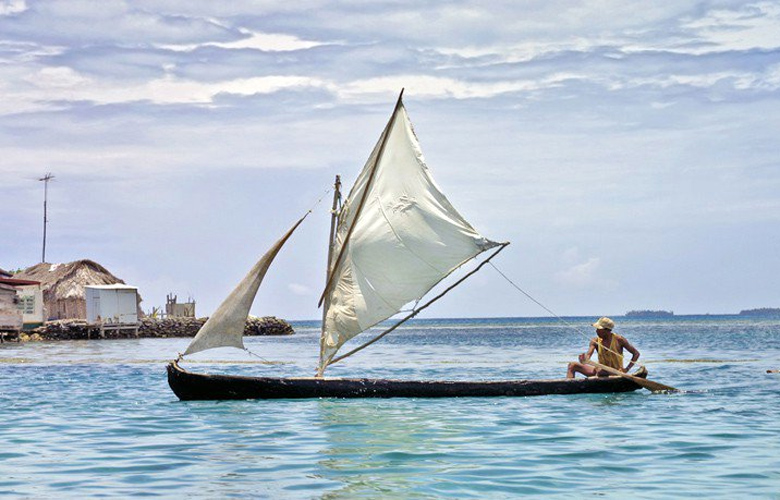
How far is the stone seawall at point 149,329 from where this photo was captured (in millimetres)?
80750

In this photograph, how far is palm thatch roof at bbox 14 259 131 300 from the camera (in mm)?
85750

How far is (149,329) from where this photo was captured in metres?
89.5

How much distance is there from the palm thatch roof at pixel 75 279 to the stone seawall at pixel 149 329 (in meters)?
4.12

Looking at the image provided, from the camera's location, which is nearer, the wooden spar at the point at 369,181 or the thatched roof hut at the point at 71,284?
the wooden spar at the point at 369,181

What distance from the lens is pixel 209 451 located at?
1584 cm

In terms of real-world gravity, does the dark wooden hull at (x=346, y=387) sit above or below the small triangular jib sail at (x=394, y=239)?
below

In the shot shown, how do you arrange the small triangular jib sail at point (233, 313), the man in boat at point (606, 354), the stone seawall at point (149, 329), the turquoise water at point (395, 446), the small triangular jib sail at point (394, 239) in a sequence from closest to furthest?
the turquoise water at point (395, 446), the small triangular jib sail at point (233, 313), the small triangular jib sail at point (394, 239), the man in boat at point (606, 354), the stone seawall at point (149, 329)

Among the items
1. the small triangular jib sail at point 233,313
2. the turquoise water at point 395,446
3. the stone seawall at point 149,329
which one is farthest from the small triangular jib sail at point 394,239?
the stone seawall at point 149,329

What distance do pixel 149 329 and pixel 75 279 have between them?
8.03 meters

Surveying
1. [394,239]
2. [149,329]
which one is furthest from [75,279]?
[394,239]

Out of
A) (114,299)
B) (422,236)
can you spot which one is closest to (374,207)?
(422,236)

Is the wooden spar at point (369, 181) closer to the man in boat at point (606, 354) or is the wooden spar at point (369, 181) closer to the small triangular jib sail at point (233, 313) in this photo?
the small triangular jib sail at point (233, 313)

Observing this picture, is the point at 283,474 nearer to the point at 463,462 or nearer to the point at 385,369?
the point at 463,462

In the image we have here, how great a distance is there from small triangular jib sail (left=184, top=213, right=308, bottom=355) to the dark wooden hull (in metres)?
1.08
